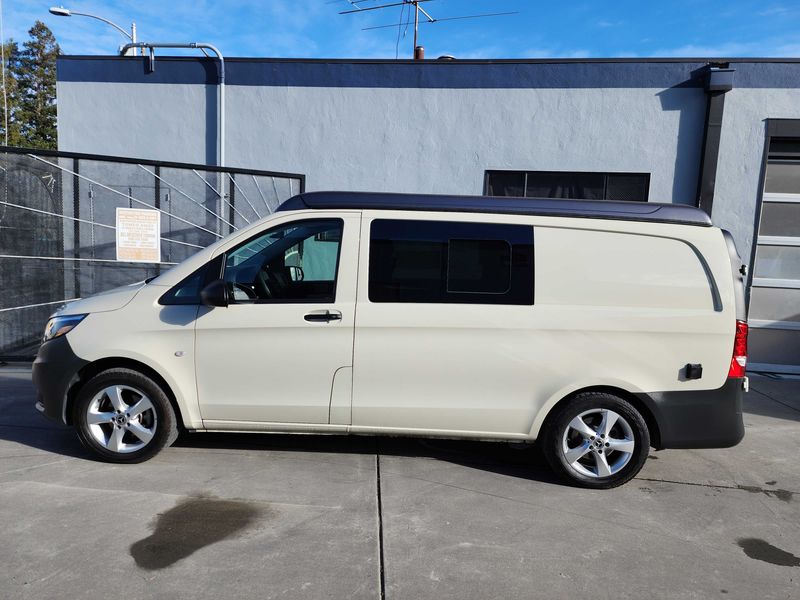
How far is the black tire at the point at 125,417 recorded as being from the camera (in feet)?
13.4

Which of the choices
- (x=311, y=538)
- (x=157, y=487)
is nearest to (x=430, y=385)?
(x=311, y=538)

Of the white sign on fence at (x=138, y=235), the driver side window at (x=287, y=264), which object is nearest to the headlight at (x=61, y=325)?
the driver side window at (x=287, y=264)

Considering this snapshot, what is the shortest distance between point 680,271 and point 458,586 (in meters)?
2.60

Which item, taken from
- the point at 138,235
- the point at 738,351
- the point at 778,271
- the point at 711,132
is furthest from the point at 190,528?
the point at 778,271

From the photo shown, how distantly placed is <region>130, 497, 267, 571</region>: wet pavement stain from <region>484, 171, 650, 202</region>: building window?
6489 mm

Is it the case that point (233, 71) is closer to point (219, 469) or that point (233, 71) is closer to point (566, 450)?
point (219, 469)

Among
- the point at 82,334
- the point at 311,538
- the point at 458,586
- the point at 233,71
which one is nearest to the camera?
the point at 458,586

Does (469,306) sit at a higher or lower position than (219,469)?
higher

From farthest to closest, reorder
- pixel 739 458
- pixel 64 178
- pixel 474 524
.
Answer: pixel 64 178 < pixel 739 458 < pixel 474 524

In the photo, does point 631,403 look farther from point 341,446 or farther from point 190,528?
point 190,528

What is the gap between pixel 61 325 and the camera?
4.18m

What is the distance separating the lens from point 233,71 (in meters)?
9.05

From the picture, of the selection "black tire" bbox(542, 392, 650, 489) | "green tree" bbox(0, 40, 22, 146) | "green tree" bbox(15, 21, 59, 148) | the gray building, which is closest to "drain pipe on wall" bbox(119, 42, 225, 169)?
the gray building

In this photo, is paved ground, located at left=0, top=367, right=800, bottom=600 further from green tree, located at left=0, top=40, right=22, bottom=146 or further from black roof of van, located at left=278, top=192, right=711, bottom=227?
green tree, located at left=0, top=40, right=22, bottom=146
